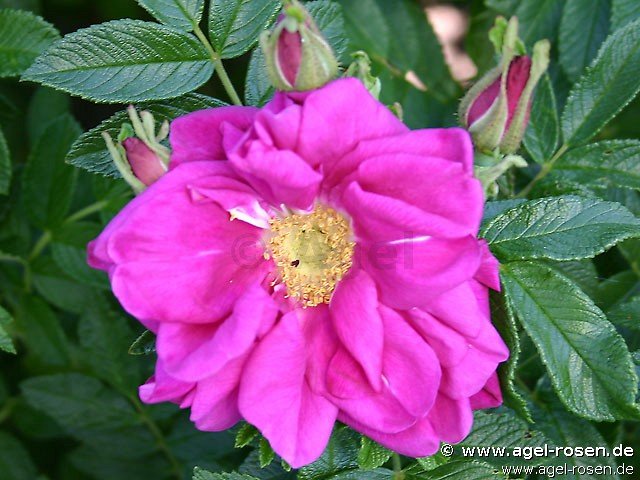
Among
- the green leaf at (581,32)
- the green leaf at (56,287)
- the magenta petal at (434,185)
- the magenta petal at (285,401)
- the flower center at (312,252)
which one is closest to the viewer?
the magenta petal at (434,185)

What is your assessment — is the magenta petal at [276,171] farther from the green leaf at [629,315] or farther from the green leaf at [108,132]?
the green leaf at [629,315]

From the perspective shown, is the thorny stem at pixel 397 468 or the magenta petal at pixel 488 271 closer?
the magenta petal at pixel 488 271

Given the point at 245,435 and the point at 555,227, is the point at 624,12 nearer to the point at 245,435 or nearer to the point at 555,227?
the point at 555,227

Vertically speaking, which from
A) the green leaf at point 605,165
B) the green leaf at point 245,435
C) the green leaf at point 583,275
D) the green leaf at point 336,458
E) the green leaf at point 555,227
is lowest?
the green leaf at point 336,458

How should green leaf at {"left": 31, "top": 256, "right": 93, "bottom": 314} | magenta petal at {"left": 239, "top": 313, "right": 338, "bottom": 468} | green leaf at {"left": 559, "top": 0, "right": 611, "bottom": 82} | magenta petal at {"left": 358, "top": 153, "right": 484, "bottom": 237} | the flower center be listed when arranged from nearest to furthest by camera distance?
magenta petal at {"left": 358, "top": 153, "right": 484, "bottom": 237} < magenta petal at {"left": 239, "top": 313, "right": 338, "bottom": 468} < the flower center < green leaf at {"left": 559, "top": 0, "right": 611, "bottom": 82} < green leaf at {"left": 31, "top": 256, "right": 93, "bottom": 314}

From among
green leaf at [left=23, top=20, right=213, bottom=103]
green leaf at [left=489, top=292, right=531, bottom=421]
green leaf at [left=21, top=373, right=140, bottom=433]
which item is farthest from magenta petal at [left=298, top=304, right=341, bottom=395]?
green leaf at [left=21, top=373, right=140, bottom=433]

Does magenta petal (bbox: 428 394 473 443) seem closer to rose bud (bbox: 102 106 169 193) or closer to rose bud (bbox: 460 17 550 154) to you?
rose bud (bbox: 460 17 550 154)

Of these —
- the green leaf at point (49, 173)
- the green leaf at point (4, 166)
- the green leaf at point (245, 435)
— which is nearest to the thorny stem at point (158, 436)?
the green leaf at point (49, 173)

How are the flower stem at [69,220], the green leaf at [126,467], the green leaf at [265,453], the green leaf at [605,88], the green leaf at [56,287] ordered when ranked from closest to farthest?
the green leaf at [265,453], the green leaf at [605,88], the flower stem at [69,220], the green leaf at [56,287], the green leaf at [126,467]
